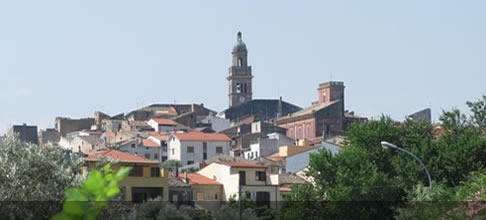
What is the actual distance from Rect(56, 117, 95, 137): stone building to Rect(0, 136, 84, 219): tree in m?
137

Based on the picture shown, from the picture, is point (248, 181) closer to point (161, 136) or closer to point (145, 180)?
point (145, 180)

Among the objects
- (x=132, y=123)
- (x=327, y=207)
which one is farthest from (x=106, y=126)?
(x=327, y=207)

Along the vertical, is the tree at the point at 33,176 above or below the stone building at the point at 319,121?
below

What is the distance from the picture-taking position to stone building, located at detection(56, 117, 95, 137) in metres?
178

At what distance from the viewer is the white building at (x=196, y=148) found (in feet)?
401

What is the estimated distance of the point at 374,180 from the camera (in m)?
61.8

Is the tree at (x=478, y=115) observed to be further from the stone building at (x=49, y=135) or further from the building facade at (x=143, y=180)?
the stone building at (x=49, y=135)

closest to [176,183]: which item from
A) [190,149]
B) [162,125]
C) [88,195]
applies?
[190,149]

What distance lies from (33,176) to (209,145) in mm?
82689

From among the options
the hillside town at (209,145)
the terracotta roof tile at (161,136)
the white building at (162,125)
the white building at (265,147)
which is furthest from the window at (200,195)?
the white building at (162,125)

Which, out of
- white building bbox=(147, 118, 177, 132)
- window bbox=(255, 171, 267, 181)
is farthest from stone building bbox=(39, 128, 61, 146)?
window bbox=(255, 171, 267, 181)

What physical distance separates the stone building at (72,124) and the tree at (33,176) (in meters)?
137

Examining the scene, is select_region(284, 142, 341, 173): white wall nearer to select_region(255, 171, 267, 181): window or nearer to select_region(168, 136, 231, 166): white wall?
select_region(255, 171, 267, 181): window

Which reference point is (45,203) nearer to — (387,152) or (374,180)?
(374,180)
